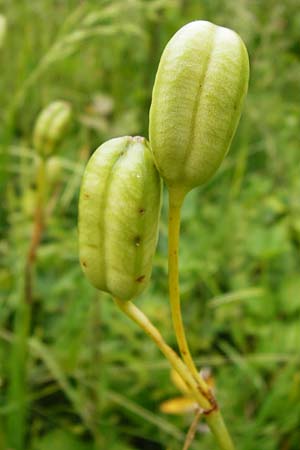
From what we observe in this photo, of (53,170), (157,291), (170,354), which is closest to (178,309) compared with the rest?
(170,354)

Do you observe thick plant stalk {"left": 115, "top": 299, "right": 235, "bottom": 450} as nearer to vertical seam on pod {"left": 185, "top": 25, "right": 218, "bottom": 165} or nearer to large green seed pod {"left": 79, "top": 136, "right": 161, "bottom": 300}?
large green seed pod {"left": 79, "top": 136, "right": 161, "bottom": 300}

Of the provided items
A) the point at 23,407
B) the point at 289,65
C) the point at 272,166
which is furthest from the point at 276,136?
the point at 23,407

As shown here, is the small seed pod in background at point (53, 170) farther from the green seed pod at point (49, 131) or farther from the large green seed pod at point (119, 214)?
the large green seed pod at point (119, 214)

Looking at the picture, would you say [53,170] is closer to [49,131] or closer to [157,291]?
[49,131]

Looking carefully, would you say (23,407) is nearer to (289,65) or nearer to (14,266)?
(14,266)

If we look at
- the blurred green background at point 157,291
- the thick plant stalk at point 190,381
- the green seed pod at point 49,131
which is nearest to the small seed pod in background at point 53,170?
the blurred green background at point 157,291

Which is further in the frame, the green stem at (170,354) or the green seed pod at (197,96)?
the green stem at (170,354)
